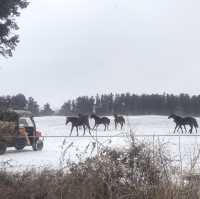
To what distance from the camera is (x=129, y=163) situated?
22.6ft

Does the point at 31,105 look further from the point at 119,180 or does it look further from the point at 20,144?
the point at 119,180

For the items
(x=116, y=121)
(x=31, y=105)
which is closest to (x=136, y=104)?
(x=31, y=105)

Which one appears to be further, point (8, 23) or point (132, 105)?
point (132, 105)

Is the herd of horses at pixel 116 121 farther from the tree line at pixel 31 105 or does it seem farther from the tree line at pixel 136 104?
the tree line at pixel 136 104

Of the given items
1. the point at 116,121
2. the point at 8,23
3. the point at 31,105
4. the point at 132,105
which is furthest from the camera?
the point at 132,105

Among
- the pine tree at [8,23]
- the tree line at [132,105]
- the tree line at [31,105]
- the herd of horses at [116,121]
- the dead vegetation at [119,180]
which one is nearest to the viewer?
the dead vegetation at [119,180]

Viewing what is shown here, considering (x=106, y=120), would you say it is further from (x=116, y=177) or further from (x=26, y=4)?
(x=116, y=177)

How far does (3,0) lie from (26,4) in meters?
2.23

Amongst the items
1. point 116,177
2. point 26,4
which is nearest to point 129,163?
point 116,177

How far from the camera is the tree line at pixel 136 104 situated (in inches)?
3155

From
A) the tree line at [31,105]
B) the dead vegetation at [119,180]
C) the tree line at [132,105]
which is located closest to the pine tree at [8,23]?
the dead vegetation at [119,180]

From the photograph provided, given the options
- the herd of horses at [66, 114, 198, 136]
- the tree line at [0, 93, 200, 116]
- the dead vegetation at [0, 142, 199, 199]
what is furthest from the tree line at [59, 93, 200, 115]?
the dead vegetation at [0, 142, 199, 199]

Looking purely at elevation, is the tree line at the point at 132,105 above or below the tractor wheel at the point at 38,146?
above

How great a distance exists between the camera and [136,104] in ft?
280
